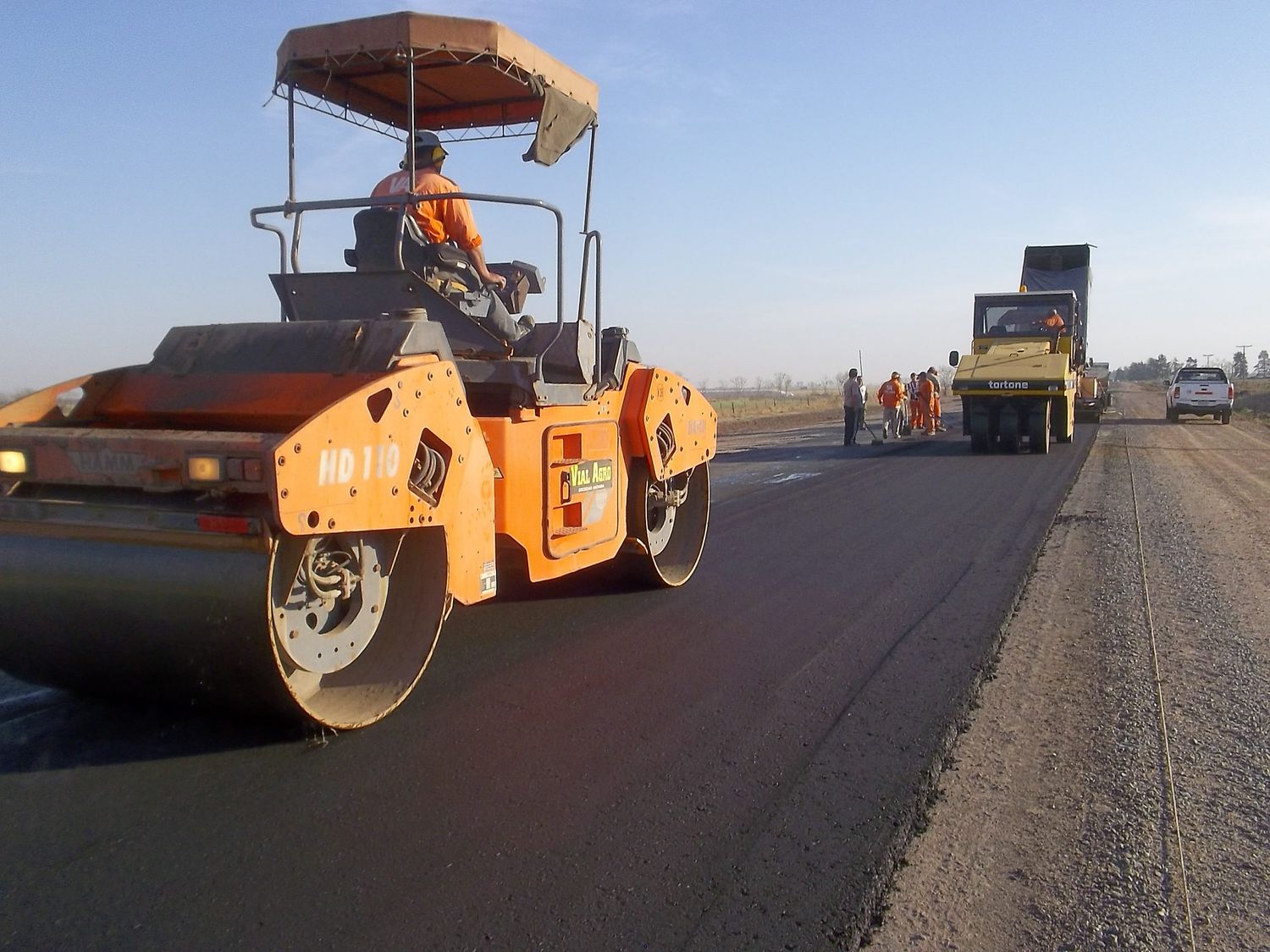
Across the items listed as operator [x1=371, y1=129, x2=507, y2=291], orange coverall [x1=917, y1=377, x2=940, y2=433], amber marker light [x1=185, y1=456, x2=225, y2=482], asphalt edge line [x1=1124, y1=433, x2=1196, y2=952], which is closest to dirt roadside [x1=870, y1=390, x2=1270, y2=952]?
asphalt edge line [x1=1124, y1=433, x2=1196, y2=952]

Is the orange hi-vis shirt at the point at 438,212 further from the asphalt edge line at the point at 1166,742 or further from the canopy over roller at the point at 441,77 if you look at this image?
the asphalt edge line at the point at 1166,742

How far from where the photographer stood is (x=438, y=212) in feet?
16.5

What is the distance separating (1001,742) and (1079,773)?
33 centimetres

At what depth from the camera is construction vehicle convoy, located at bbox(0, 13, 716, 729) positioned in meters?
3.26

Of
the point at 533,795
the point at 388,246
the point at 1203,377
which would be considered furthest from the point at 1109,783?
the point at 1203,377

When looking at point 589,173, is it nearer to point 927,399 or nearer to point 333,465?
point 333,465

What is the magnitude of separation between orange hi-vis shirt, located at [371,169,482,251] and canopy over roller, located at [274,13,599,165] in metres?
0.28

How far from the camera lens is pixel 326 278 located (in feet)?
15.6

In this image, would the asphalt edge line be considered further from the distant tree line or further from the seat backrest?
the distant tree line

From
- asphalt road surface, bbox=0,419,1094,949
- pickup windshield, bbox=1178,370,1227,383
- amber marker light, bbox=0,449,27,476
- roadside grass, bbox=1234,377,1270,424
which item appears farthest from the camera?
roadside grass, bbox=1234,377,1270,424

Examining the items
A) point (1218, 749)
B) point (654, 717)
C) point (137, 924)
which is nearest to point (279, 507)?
point (137, 924)

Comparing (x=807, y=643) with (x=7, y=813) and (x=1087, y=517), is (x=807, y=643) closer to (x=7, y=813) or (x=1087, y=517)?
(x=7, y=813)

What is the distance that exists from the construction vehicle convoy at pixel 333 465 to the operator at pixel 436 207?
146 mm

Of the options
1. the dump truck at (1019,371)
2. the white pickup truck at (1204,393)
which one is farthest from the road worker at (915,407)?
the white pickup truck at (1204,393)
